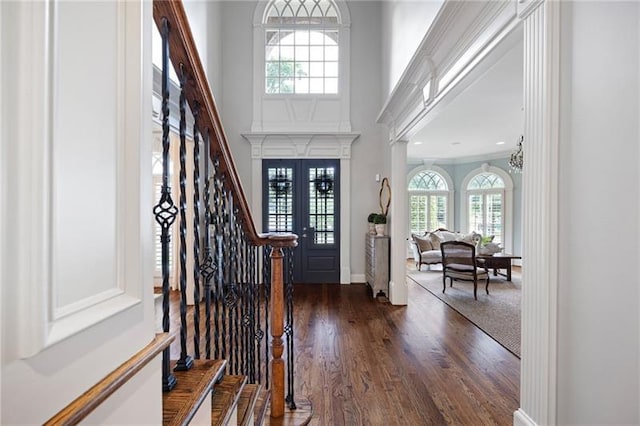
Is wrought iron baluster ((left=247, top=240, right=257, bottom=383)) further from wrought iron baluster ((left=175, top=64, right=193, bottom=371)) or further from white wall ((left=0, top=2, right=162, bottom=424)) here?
white wall ((left=0, top=2, right=162, bottom=424))

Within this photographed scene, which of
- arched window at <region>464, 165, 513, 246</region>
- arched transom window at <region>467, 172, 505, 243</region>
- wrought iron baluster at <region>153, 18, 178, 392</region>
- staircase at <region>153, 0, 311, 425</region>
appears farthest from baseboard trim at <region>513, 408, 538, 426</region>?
arched transom window at <region>467, 172, 505, 243</region>

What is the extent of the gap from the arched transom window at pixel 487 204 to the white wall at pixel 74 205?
9.68 m

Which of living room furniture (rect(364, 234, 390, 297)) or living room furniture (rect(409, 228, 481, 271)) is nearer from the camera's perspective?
living room furniture (rect(364, 234, 390, 297))

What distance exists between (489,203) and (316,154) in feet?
19.0

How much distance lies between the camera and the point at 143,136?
636 mm

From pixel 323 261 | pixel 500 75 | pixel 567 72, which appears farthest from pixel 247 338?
pixel 323 261

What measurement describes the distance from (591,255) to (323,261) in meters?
4.71

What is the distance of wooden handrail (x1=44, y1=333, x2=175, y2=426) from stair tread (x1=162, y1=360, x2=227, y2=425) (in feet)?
0.71

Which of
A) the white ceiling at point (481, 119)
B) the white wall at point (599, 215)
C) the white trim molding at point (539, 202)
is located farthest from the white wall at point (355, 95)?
the white wall at point (599, 215)

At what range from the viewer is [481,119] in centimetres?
561

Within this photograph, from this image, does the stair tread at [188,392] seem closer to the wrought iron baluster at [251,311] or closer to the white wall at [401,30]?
the wrought iron baluster at [251,311]

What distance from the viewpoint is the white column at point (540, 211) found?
1.46m

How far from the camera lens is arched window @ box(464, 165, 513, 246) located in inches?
347

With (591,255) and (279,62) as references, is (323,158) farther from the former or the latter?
(591,255)
